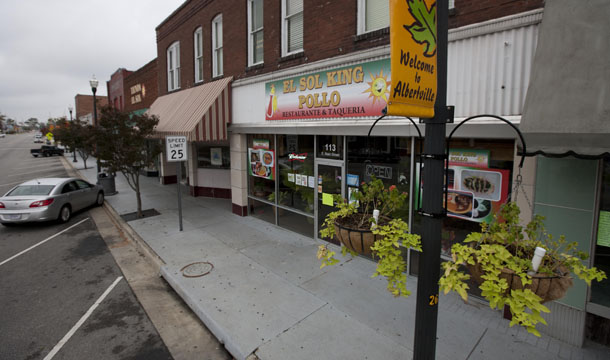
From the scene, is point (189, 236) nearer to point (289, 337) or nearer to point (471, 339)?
point (289, 337)

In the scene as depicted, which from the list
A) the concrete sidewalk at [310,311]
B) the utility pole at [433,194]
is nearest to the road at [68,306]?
the concrete sidewalk at [310,311]

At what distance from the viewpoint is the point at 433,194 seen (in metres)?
2.56

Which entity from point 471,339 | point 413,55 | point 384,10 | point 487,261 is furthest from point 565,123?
point 384,10

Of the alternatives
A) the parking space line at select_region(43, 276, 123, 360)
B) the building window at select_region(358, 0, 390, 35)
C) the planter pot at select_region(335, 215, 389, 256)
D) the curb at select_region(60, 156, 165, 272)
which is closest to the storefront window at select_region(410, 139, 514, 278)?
the planter pot at select_region(335, 215, 389, 256)

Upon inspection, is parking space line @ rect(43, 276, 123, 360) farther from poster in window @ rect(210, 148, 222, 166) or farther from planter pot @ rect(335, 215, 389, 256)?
poster in window @ rect(210, 148, 222, 166)

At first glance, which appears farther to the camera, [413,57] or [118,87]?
[118,87]

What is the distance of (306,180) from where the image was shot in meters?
9.08

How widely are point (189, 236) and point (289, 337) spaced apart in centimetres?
554

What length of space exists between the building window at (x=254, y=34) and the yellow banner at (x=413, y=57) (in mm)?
8651

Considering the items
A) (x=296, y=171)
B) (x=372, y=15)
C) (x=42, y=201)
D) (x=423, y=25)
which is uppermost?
(x=372, y=15)

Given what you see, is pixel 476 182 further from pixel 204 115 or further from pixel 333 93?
pixel 204 115

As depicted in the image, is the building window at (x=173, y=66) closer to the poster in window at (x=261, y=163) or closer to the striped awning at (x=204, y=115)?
the striped awning at (x=204, y=115)

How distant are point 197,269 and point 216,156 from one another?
8583 millimetres

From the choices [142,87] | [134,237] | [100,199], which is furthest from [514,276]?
[142,87]
